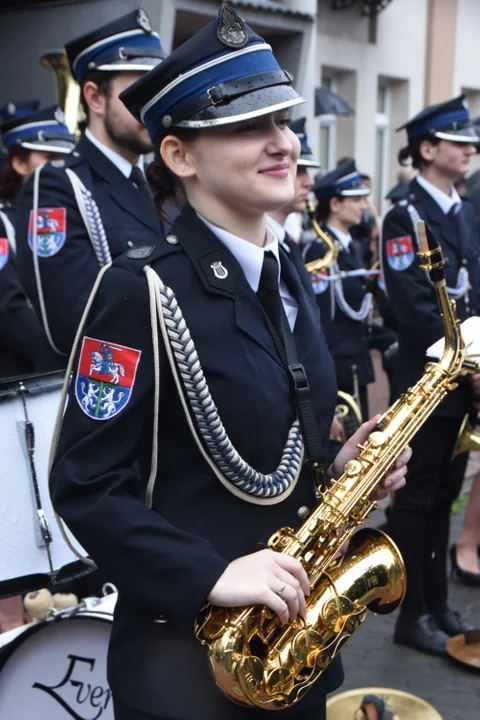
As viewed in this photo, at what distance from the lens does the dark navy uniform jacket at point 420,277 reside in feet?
13.4

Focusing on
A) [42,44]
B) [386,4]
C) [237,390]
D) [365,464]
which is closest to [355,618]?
[365,464]

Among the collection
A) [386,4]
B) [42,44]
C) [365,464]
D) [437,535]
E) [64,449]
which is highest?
[386,4]

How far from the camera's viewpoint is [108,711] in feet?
9.06

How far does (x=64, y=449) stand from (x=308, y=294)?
27.3 inches

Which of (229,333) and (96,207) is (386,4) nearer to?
(96,207)

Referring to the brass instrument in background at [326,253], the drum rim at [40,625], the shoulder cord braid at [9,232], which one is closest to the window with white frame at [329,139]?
the brass instrument in background at [326,253]

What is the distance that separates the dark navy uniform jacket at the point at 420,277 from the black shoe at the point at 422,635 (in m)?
0.92

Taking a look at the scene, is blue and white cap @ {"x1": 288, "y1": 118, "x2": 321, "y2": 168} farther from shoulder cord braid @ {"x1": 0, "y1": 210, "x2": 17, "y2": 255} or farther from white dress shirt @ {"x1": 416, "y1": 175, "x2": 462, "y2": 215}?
shoulder cord braid @ {"x1": 0, "y1": 210, "x2": 17, "y2": 255}

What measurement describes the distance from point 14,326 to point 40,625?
1617 millimetres

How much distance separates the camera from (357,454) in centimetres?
208

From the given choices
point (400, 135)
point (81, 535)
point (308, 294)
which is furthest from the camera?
point (400, 135)

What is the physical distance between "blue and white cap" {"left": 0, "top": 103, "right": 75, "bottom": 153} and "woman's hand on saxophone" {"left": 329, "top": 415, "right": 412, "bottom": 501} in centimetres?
302

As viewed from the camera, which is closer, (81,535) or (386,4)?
(81,535)

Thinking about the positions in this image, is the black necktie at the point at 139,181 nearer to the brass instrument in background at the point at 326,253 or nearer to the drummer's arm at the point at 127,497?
the drummer's arm at the point at 127,497
